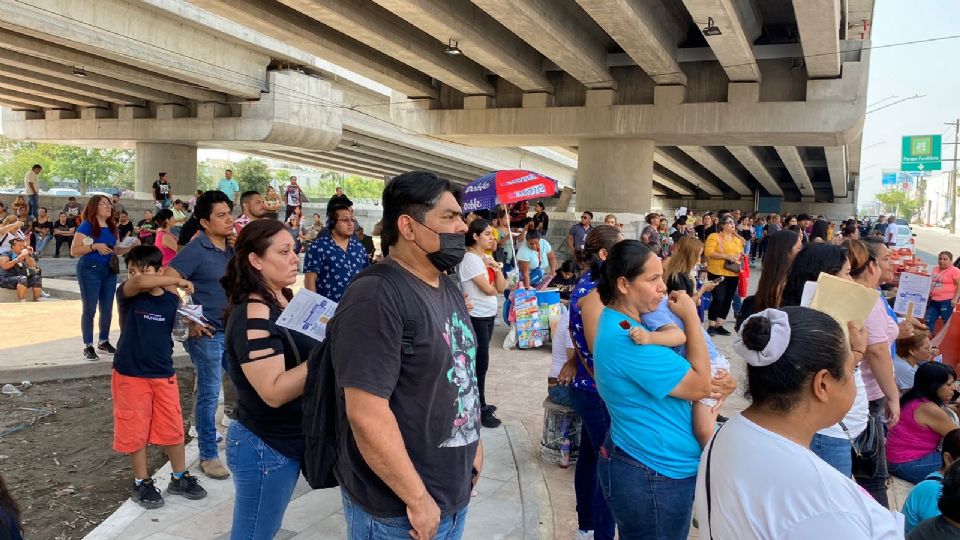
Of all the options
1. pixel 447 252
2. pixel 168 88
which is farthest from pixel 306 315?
pixel 168 88

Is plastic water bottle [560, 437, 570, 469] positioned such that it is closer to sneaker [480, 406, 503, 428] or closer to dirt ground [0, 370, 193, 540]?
sneaker [480, 406, 503, 428]

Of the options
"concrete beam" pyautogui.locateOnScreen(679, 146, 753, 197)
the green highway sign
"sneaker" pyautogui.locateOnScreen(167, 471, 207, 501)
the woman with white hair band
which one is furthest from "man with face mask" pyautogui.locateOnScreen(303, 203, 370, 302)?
the green highway sign

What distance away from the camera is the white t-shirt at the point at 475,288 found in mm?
6285

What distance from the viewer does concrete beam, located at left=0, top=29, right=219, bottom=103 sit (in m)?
17.7

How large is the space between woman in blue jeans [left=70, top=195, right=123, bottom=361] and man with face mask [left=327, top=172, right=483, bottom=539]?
6.56 m

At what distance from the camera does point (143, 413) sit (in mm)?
4422

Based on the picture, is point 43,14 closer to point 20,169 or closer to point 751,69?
point 751,69

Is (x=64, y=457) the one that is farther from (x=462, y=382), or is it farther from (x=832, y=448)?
(x=832, y=448)

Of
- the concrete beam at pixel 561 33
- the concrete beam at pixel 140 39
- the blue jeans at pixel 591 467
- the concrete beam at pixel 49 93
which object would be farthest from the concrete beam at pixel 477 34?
the concrete beam at pixel 49 93

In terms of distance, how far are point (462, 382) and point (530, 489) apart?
2.78 meters

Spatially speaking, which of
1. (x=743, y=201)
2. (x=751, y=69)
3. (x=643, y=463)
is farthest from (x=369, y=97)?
(x=743, y=201)

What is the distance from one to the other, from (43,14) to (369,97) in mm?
15427

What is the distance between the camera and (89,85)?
2317 cm

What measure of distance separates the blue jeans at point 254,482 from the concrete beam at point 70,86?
20.6 metres
